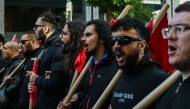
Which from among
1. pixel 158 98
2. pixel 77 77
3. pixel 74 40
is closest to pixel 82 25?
pixel 74 40

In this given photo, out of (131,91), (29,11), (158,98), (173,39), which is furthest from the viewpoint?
(29,11)

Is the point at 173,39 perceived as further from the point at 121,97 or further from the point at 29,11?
the point at 29,11

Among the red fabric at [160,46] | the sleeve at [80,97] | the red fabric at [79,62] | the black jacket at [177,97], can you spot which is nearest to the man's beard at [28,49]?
the red fabric at [79,62]

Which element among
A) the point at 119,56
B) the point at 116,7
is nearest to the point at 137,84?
the point at 119,56

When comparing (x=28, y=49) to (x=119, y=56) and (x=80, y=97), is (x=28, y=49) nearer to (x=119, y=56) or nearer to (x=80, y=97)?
(x=80, y=97)

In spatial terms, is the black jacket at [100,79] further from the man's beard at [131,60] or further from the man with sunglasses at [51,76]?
the man with sunglasses at [51,76]

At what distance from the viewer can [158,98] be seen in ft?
9.93

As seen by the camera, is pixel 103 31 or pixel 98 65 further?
pixel 103 31

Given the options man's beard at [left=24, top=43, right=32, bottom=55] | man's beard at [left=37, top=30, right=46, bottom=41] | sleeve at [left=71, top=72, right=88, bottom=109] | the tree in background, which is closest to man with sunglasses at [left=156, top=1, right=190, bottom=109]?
sleeve at [left=71, top=72, right=88, bottom=109]

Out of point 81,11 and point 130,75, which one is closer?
point 130,75

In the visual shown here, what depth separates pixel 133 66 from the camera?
11.5ft

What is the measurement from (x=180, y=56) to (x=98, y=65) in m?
1.71

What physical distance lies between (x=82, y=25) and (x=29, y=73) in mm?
1062

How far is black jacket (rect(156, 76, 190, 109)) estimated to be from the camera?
2.62 m
